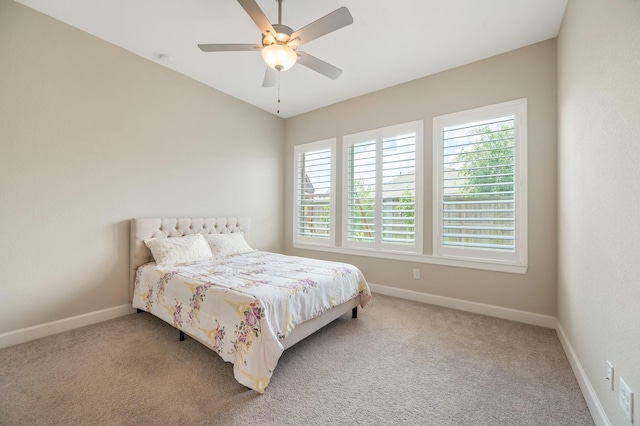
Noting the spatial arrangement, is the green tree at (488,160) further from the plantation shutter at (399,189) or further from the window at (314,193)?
the window at (314,193)

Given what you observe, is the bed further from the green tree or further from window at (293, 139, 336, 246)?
the green tree

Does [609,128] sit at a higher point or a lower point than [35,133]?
lower

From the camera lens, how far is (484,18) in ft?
7.85

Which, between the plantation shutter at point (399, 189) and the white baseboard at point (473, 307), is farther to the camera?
the plantation shutter at point (399, 189)

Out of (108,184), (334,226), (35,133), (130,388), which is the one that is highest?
(35,133)

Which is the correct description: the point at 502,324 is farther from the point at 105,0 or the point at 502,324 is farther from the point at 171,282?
the point at 105,0

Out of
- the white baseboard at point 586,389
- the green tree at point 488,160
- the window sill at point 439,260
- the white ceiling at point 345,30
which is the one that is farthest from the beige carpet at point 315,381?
the white ceiling at point 345,30

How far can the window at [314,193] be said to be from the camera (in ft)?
14.2

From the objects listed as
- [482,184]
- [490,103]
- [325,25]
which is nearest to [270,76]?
[325,25]

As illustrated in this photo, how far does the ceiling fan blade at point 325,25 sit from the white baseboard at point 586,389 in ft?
9.09

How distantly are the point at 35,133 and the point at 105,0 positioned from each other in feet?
4.41

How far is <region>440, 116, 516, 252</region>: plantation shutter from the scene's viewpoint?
9.36 ft

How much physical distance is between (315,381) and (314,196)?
3099mm

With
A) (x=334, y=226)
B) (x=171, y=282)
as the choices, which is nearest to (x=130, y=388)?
(x=171, y=282)
